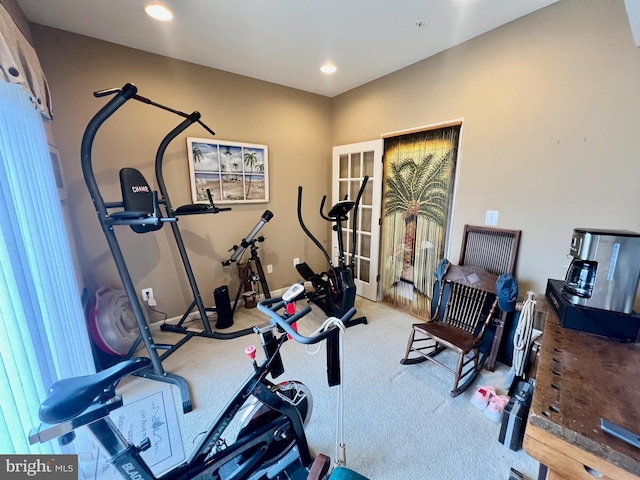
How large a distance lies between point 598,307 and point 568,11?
1.93m

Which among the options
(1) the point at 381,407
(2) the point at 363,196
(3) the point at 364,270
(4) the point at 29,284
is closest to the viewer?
(4) the point at 29,284

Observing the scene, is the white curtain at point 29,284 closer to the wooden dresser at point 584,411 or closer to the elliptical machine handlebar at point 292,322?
the elliptical machine handlebar at point 292,322

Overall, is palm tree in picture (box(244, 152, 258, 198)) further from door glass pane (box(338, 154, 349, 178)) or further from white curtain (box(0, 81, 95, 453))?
A: white curtain (box(0, 81, 95, 453))

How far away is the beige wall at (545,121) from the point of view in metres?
1.58

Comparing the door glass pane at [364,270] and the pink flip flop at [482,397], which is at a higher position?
the door glass pane at [364,270]

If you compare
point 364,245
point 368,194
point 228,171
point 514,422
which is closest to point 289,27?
point 228,171

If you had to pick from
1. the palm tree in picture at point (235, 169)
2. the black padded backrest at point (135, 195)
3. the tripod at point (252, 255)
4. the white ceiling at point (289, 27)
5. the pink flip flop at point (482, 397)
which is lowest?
the pink flip flop at point (482, 397)

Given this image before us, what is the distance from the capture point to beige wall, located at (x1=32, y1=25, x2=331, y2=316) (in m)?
2.13

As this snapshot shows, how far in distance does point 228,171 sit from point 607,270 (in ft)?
10.2

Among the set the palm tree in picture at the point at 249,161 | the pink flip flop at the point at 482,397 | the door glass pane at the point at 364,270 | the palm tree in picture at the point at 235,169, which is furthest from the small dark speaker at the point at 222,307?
the pink flip flop at the point at 482,397

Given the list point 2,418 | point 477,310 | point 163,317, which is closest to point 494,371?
point 477,310

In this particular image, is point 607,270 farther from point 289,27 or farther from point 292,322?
point 289,27

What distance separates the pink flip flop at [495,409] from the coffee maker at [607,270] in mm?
833

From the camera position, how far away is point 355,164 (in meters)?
3.36
